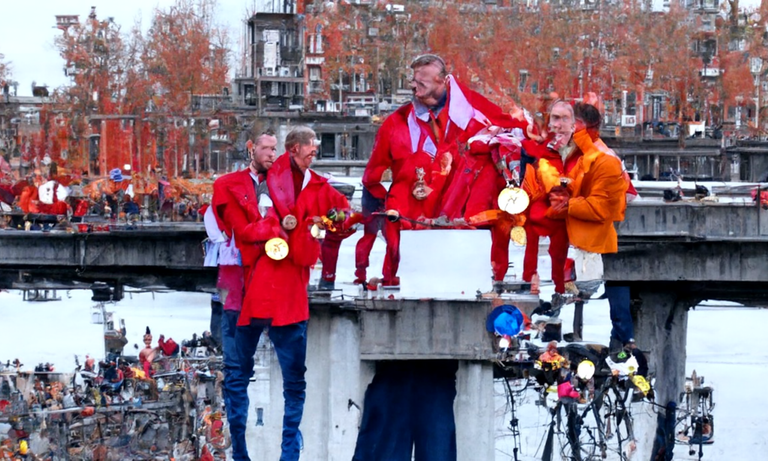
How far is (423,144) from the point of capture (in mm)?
14859

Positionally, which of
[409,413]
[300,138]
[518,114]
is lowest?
[409,413]

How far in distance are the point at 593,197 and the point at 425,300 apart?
1861mm

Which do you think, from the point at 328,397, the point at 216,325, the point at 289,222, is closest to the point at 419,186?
the point at 289,222

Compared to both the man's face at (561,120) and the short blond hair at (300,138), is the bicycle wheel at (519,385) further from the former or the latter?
the short blond hair at (300,138)

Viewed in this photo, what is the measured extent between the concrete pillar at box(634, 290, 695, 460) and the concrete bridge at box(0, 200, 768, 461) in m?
0.02

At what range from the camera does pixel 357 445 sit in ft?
48.9

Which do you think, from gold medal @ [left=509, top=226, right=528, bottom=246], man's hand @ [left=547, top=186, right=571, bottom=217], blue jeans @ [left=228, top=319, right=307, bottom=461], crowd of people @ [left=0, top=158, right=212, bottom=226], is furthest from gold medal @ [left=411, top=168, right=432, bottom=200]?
crowd of people @ [left=0, top=158, right=212, bottom=226]

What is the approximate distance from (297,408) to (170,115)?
73617 millimetres

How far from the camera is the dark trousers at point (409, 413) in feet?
48.9

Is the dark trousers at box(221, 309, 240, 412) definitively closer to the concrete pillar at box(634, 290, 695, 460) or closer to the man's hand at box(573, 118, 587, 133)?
the man's hand at box(573, 118, 587, 133)

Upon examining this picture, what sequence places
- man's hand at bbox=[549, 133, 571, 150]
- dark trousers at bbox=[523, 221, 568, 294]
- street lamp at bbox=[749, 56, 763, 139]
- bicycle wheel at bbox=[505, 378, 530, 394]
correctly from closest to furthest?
man's hand at bbox=[549, 133, 571, 150] < dark trousers at bbox=[523, 221, 568, 294] < bicycle wheel at bbox=[505, 378, 530, 394] < street lamp at bbox=[749, 56, 763, 139]

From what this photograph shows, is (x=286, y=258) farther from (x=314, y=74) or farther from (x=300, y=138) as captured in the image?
(x=314, y=74)

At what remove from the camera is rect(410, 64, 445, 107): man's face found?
577 inches

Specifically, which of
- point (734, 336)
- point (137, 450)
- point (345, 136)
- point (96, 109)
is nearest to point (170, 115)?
point (96, 109)
